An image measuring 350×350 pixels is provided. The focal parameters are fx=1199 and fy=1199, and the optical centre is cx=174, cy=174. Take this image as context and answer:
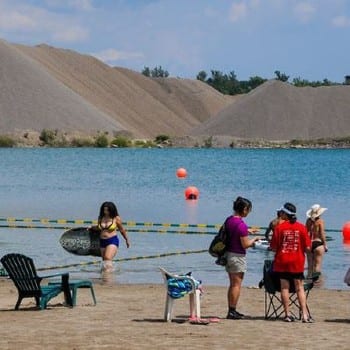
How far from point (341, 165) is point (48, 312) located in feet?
260

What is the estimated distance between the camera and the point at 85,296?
1703cm

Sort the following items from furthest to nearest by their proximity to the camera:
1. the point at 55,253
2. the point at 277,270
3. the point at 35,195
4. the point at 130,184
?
the point at 130,184, the point at 35,195, the point at 55,253, the point at 277,270

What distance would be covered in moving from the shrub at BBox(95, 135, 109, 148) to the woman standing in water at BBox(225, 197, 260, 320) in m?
131

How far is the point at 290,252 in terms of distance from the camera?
45.4 feet

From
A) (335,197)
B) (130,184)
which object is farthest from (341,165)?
(335,197)

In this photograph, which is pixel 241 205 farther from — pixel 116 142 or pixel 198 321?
pixel 116 142

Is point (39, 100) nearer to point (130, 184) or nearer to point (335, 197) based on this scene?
point (130, 184)

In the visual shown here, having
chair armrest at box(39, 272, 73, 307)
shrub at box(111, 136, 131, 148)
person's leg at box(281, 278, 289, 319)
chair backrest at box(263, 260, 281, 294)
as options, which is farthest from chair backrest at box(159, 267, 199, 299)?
shrub at box(111, 136, 131, 148)

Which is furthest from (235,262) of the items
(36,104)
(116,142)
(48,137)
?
(36,104)

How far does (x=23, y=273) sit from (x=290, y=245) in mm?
3620

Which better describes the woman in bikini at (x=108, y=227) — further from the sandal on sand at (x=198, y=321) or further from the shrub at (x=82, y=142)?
the shrub at (x=82, y=142)

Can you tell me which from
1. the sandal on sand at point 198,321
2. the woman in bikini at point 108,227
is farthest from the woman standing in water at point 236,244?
the woman in bikini at point 108,227

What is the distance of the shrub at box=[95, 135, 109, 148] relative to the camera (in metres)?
145

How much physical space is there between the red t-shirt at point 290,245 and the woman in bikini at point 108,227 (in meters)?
4.96
